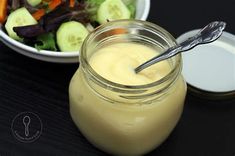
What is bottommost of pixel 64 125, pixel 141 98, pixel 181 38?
pixel 64 125

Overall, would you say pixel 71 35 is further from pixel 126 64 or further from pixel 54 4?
pixel 126 64

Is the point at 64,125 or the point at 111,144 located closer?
the point at 111,144

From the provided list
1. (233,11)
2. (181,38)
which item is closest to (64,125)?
(181,38)

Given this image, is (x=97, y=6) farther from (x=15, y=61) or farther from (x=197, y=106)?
(x=197, y=106)

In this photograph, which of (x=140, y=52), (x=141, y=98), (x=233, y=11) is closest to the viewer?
(x=141, y=98)

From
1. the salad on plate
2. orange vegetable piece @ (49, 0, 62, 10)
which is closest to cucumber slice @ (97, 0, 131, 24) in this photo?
the salad on plate
